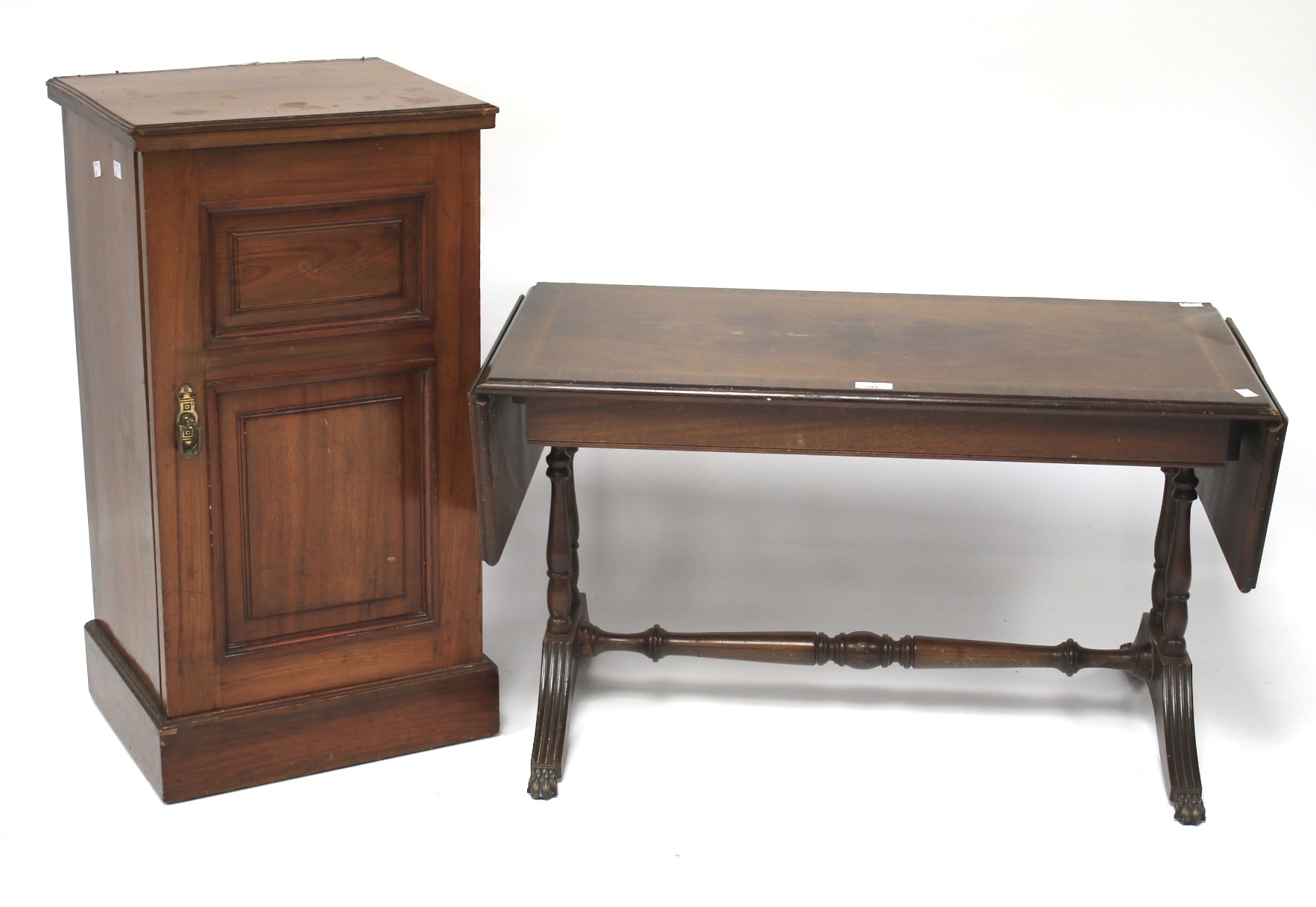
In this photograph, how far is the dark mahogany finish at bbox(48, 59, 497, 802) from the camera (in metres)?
3.35

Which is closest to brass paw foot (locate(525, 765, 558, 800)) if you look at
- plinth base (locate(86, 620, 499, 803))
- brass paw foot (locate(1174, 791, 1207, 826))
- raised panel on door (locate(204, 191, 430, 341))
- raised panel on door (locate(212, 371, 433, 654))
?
plinth base (locate(86, 620, 499, 803))

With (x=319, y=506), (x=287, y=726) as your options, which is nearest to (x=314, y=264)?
(x=319, y=506)

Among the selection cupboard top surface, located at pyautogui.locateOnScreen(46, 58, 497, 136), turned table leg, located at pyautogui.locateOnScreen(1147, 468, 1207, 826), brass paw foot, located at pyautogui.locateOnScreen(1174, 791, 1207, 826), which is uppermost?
cupboard top surface, located at pyautogui.locateOnScreen(46, 58, 497, 136)

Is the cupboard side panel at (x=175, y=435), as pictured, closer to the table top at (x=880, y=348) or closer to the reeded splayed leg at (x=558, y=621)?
the table top at (x=880, y=348)

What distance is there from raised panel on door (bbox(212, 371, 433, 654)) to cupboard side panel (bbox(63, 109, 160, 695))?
0.57ft

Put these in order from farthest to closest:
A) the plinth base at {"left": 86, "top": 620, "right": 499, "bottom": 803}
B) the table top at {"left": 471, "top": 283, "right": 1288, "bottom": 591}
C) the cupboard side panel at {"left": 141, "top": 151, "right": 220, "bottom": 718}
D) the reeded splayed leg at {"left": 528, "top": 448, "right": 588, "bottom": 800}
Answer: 1. the reeded splayed leg at {"left": 528, "top": 448, "right": 588, "bottom": 800}
2. the plinth base at {"left": 86, "top": 620, "right": 499, "bottom": 803}
3. the table top at {"left": 471, "top": 283, "right": 1288, "bottom": 591}
4. the cupboard side panel at {"left": 141, "top": 151, "right": 220, "bottom": 718}

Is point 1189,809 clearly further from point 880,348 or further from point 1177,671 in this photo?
point 880,348

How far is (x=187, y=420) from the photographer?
3.41 metres

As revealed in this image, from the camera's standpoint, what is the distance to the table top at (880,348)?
340 cm

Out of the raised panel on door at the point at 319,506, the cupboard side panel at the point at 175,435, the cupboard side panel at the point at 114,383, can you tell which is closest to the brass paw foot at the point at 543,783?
the raised panel on door at the point at 319,506

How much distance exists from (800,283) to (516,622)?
4.15 ft

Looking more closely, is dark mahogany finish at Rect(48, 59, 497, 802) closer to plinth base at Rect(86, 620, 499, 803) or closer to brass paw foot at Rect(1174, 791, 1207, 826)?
plinth base at Rect(86, 620, 499, 803)

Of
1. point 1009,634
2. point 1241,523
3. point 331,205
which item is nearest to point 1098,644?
point 1009,634

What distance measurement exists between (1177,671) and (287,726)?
1.89 metres
